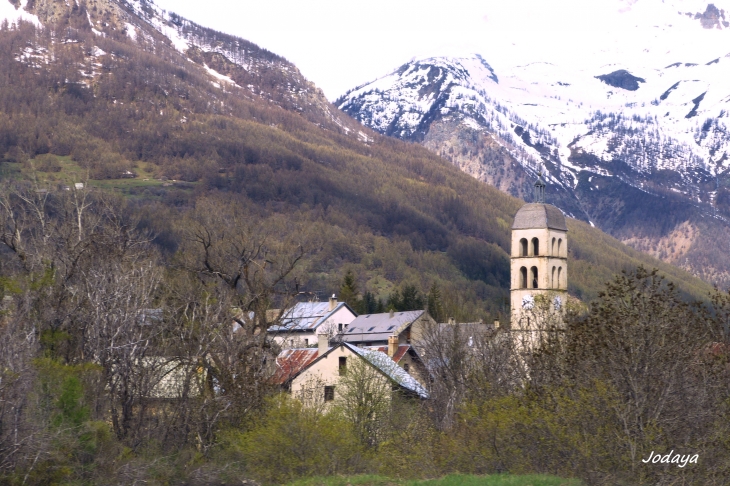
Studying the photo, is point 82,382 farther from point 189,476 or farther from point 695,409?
point 695,409

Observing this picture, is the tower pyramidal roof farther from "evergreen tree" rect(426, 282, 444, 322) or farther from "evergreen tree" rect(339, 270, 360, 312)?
"evergreen tree" rect(339, 270, 360, 312)

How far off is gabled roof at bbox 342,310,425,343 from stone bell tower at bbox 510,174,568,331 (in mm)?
17596

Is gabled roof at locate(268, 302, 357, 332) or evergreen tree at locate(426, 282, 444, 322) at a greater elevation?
evergreen tree at locate(426, 282, 444, 322)

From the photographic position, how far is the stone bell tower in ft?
277

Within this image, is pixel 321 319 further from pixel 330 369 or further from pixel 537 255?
A: pixel 330 369

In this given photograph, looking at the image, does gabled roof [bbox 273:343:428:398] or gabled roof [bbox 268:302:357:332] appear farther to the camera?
gabled roof [bbox 268:302:357:332]

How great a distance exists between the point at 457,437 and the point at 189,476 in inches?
374

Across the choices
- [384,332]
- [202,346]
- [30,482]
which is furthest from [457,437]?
[384,332]

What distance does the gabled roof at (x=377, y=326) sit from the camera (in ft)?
339

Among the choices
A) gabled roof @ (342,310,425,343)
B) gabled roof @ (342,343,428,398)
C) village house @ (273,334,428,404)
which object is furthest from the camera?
gabled roof @ (342,310,425,343)

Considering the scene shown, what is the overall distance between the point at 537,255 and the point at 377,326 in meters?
26.7

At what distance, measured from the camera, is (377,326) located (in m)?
108

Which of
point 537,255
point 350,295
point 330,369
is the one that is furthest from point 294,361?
point 350,295

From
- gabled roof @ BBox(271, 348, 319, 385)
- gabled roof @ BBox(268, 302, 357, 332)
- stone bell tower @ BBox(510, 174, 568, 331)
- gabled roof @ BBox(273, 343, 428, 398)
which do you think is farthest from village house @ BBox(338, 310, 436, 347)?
gabled roof @ BBox(273, 343, 428, 398)
